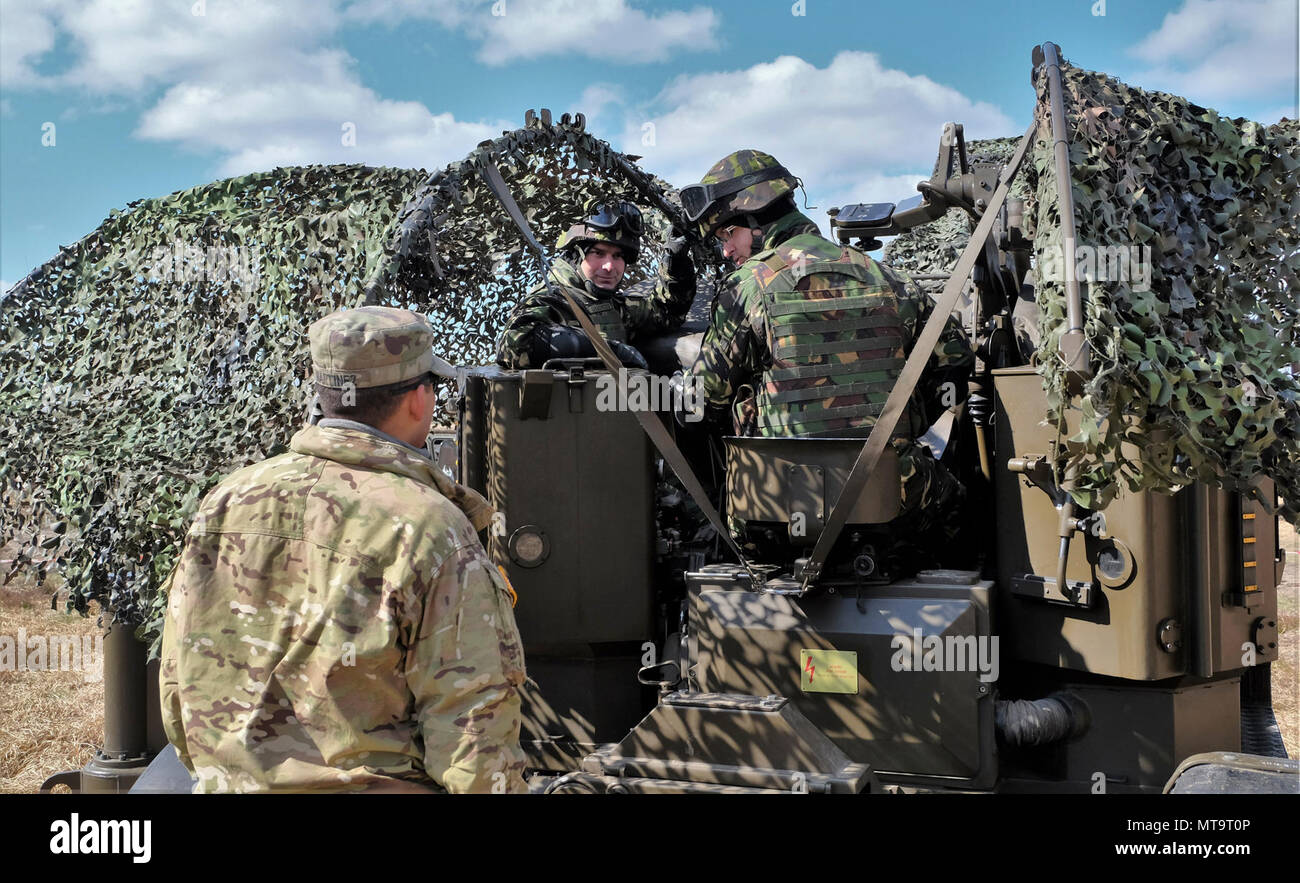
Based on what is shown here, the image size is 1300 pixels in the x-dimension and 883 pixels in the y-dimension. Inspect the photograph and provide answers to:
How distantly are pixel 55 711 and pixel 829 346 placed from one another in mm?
7327

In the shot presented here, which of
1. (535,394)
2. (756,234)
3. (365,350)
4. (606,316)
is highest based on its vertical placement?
(756,234)

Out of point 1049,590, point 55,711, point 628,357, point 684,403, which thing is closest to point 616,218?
point 628,357

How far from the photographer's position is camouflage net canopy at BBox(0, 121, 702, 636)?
17.1ft

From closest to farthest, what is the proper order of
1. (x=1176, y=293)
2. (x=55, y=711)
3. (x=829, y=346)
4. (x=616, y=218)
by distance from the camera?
1. (x=1176, y=293)
2. (x=829, y=346)
3. (x=616, y=218)
4. (x=55, y=711)

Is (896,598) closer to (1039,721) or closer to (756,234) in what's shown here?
(1039,721)

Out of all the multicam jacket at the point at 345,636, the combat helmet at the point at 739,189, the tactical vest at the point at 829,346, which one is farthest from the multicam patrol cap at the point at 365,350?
the combat helmet at the point at 739,189

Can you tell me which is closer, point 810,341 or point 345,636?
point 345,636

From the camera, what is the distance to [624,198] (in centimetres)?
641

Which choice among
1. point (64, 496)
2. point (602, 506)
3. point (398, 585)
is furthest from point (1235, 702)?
point (64, 496)

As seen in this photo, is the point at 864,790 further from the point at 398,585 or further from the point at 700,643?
the point at 398,585

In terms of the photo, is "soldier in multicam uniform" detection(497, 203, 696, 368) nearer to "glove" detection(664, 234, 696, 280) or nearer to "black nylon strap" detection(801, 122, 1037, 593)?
"glove" detection(664, 234, 696, 280)

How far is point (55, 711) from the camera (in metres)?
8.65

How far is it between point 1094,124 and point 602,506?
7.50 feet

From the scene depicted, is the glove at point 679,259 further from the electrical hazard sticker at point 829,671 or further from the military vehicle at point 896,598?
the electrical hazard sticker at point 829,671
